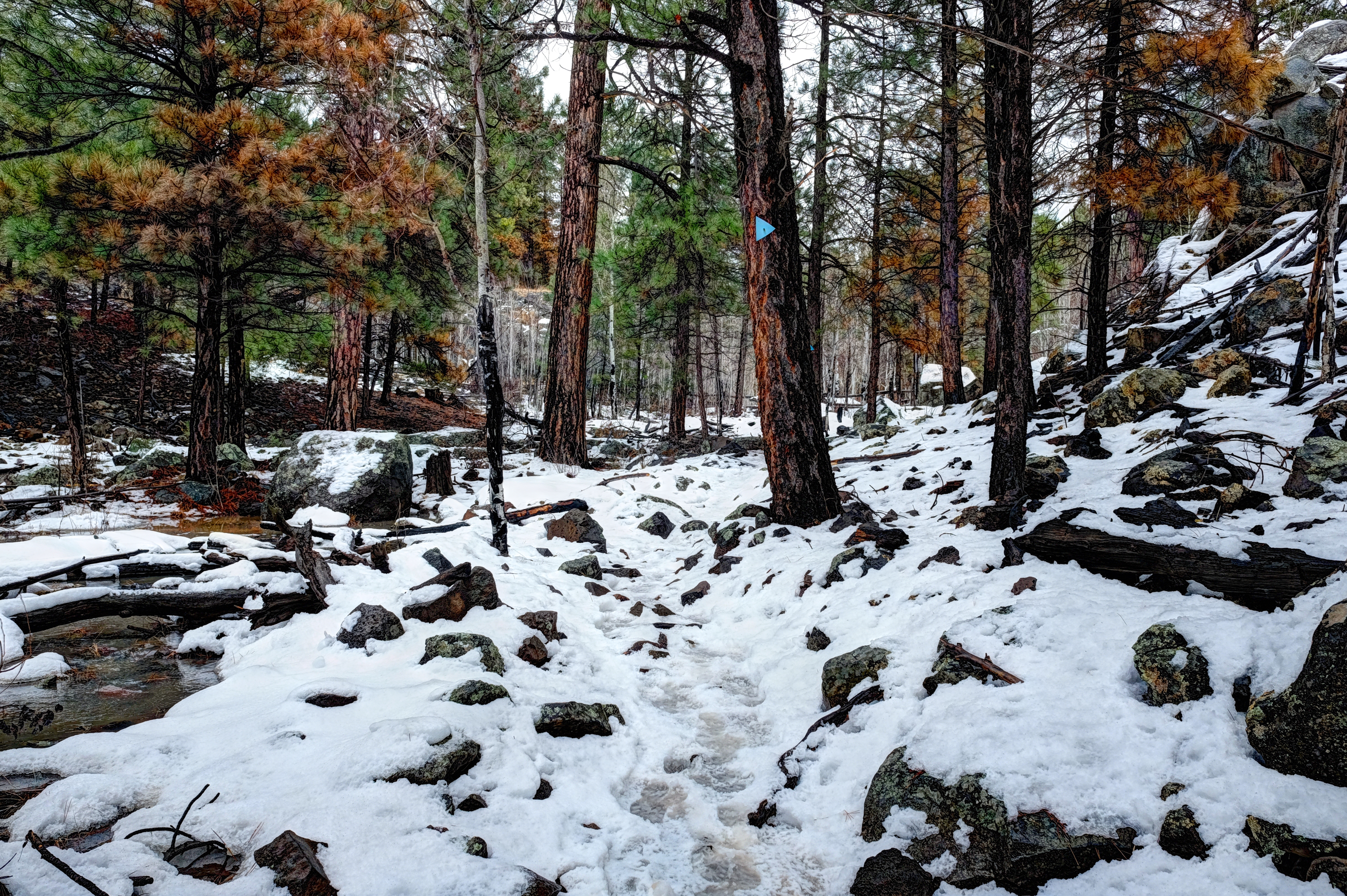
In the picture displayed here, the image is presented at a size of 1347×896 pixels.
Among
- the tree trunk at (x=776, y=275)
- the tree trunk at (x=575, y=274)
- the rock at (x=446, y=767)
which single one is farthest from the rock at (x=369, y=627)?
the tree trunk at (x=575, y=274)

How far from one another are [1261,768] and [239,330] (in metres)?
12.9

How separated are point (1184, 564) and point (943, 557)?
1.37 meters

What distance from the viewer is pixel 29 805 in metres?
1.93

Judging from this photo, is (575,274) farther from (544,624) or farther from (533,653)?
(533,653)

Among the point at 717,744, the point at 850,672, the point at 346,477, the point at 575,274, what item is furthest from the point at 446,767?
the point at 575,274

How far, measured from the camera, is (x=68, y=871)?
153 centimetres

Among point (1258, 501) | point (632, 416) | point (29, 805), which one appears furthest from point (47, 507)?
point (632, 416)

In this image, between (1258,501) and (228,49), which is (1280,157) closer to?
(1258,501)

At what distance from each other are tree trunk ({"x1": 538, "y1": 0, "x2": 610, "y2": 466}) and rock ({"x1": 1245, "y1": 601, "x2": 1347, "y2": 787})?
9057 mm

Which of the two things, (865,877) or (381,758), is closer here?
(865,877)

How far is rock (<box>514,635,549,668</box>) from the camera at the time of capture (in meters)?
3.81

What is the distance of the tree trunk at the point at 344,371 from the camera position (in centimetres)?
1145

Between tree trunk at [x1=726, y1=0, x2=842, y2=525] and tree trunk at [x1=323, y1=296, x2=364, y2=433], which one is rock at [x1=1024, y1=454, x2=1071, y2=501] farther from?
tree trunk at [x1=323, y1=296, x2=364, y2=433]

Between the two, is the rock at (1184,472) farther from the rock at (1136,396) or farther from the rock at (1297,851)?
the rock at (1297,851)
